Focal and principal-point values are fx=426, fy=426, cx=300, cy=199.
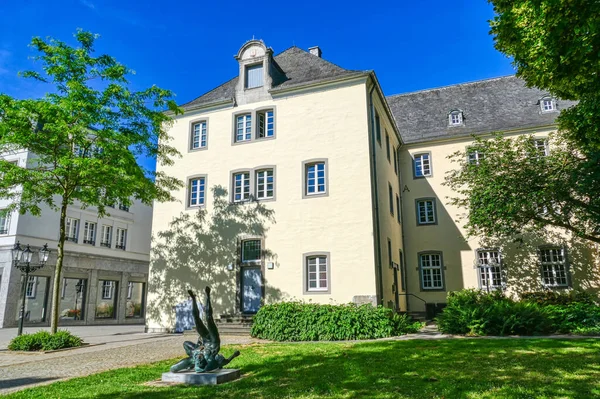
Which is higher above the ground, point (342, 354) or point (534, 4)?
point (534, 4)

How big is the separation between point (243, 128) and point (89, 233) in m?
16.4

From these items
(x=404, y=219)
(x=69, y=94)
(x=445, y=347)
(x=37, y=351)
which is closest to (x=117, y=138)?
(x=69, y=94)

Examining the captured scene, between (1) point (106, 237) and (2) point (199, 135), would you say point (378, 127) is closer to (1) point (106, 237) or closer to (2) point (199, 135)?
(2) point (199, 135)

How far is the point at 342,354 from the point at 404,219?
15.8 meters

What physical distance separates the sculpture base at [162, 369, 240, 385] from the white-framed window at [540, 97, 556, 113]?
2377cm

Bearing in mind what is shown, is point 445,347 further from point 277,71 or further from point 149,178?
point 277,71

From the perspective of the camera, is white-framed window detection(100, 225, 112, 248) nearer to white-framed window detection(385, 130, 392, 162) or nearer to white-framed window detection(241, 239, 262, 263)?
white-framed window detection(241, 239, 262, 263)

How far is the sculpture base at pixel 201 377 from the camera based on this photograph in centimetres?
718

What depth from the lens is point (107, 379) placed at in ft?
26.0

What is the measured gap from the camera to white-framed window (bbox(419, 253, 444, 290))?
23422 millimetres

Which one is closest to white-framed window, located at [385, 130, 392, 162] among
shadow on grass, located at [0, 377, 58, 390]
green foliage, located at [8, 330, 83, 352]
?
green foliage, located at [8, 330, 83, 352]

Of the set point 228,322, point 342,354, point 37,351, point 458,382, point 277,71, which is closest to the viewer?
point 458,382

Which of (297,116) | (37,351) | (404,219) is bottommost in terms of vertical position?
(37,351)

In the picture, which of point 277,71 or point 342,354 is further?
point 277,71
